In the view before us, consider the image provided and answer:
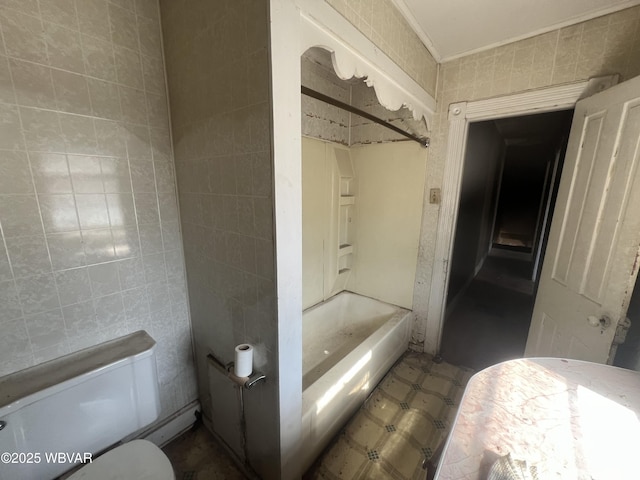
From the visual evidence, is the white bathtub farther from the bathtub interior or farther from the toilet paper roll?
the toilet paper roll

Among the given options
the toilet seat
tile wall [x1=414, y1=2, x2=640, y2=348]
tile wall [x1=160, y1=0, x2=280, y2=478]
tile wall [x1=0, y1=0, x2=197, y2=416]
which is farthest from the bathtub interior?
tile wall [x1=0, y1=0, x2=197, y2=416]

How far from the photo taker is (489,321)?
9.41 ft

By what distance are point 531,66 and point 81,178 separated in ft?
8.27

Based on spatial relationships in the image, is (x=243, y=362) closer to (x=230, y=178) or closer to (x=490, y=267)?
(x=230, y=178)

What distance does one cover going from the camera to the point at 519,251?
6.42m

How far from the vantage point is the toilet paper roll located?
100 cm

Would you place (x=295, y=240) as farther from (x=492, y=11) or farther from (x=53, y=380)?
(x=492, y=11)

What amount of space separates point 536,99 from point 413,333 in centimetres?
196

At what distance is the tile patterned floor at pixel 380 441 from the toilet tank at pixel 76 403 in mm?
427

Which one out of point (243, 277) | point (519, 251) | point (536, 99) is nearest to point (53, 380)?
point (243, 277)

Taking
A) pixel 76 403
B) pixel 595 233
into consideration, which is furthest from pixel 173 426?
pixel 595 233

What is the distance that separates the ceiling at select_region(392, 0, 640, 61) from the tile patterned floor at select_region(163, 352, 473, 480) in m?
2.39

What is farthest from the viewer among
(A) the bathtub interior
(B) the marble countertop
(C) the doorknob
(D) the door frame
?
(A) the bathtub interior

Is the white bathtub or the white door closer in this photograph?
the white door
